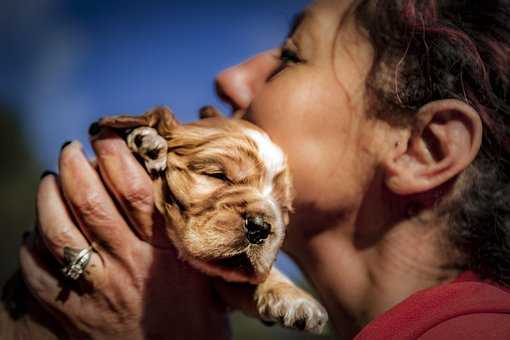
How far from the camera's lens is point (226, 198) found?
2.07 m

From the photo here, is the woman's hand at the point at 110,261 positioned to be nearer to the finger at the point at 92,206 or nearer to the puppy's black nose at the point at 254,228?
the finger at the point at 92,206

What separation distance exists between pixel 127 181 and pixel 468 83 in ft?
4.39

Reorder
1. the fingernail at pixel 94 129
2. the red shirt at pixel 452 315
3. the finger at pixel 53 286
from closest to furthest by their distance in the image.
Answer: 1. the red shirt at pixel 452 315
2. the fingernail at pixel 94 129
3. the finger at pixel 53 286

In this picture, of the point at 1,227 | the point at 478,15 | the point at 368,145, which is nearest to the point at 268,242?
the point at 368,145

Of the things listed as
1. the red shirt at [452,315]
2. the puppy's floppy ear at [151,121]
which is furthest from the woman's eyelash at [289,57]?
the red shirt at [452,315]

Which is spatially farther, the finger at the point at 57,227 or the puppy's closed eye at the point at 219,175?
the finger at the point at 57,227

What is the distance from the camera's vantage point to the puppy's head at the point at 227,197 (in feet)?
6.59

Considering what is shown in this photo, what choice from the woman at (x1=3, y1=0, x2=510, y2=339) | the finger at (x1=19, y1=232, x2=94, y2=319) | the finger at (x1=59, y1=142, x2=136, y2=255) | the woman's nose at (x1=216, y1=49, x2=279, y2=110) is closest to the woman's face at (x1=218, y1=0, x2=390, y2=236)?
the woman at (x1=3, y1=0, x2=510, y2=339)

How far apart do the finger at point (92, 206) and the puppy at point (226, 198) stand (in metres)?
0.23

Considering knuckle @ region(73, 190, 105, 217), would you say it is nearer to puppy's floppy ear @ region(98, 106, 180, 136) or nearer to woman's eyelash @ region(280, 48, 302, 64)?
puppy's floppy ear @ region(98, 106, 180, 136)

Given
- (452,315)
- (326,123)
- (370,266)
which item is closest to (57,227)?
(326,123)

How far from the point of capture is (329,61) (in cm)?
236

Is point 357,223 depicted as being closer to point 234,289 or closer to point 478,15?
point 234,289

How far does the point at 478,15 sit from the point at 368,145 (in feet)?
2.18
